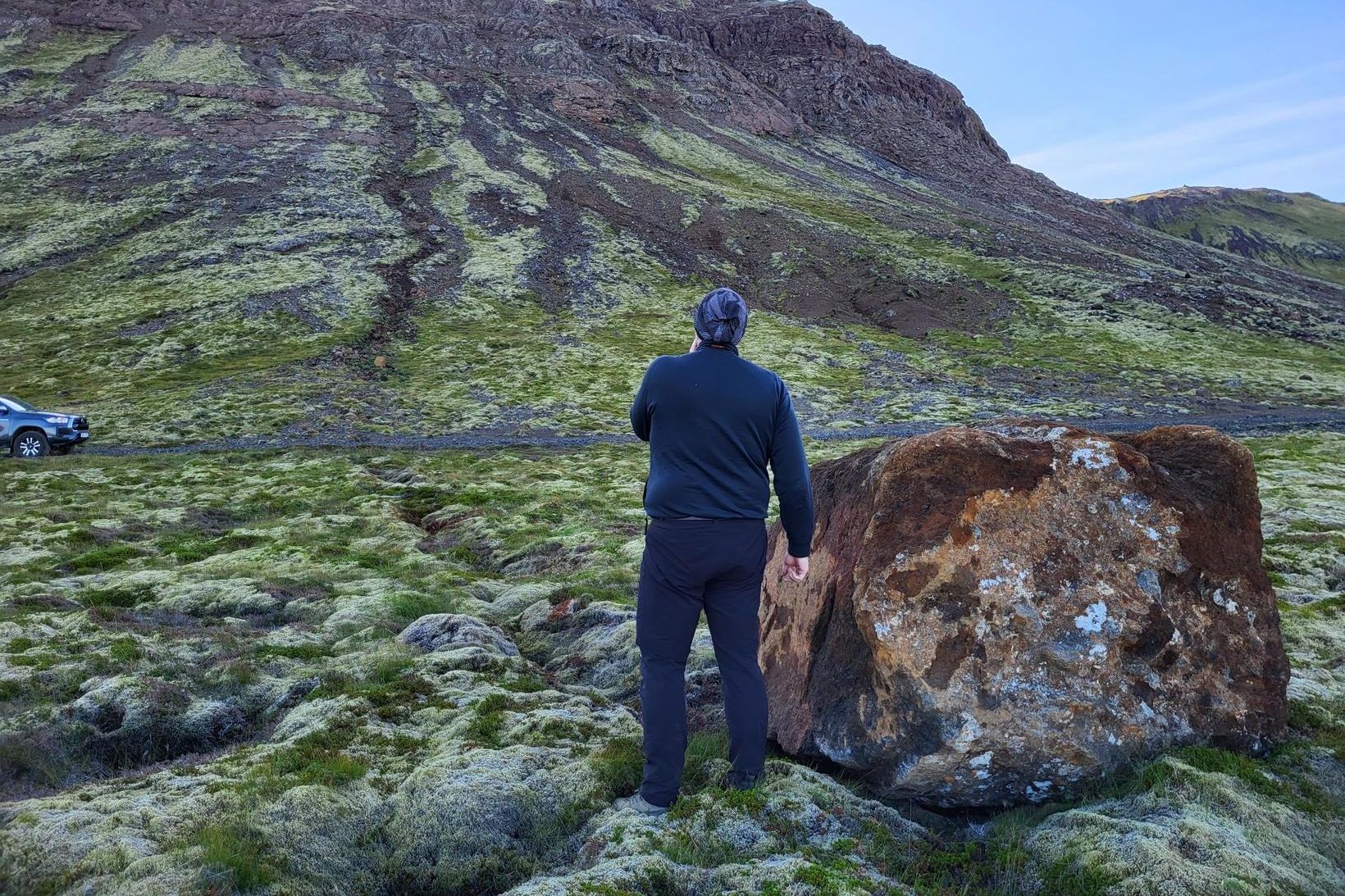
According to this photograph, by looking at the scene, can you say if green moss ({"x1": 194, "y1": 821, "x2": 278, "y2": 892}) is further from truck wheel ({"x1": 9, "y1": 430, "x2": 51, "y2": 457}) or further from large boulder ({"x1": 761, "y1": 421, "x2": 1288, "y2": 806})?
truck wheel ({"x1": 9, "y1": 430, "x2": 51, "y2": 457})

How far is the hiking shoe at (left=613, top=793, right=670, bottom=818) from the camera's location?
6.55m

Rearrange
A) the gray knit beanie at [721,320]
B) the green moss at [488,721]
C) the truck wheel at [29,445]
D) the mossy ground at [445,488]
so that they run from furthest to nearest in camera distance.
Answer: the truck wheel at [29,445] → the green moss at [488,721] → the gray knit beanie at [721,320] → the mossy ground at [445,488]

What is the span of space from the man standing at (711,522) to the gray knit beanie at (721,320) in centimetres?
1

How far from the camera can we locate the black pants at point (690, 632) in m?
6.67

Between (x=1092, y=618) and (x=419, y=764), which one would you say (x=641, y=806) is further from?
(x=1092, y=618)

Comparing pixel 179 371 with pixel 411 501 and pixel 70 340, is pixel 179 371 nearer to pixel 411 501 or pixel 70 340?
pixel 70 340

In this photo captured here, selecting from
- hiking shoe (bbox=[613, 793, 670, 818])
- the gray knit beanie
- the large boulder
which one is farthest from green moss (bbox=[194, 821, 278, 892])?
the gray knit beanie

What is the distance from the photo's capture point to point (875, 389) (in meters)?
58.3

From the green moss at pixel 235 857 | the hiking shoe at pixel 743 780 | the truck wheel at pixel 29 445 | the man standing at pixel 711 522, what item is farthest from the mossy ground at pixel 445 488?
the truck wheel at pixel 29 445

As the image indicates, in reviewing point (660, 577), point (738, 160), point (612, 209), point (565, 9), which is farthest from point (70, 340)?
point (565, 9)

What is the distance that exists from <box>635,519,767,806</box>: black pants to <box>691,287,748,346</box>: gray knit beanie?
5.44 ft

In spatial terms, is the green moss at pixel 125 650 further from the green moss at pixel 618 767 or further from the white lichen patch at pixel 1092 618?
the white lichen patch at pixel 1092 618

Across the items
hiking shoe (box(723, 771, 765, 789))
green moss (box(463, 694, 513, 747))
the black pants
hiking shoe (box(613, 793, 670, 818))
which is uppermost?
the black pants

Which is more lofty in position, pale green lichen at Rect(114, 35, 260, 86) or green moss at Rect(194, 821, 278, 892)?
pale green lichen at Rect(114, 35, 260, 86)
